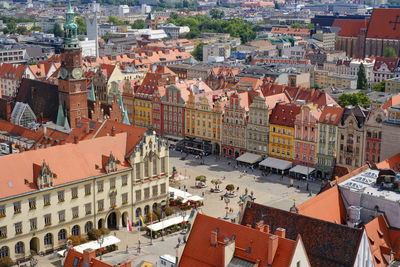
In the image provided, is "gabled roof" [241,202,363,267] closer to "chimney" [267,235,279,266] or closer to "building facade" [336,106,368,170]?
"chimney" [267,235,279,266]

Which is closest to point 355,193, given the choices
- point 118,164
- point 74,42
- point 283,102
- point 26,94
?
point 118,164

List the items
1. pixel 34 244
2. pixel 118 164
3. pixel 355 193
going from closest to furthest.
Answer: pixel 355 193 → pixel 34 244 → pixel 118 164

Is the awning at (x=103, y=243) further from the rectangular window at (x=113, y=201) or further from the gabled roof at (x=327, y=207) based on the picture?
the gabled roof at (x=327, y=207)

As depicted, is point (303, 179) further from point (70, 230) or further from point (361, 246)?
point (361, 246)

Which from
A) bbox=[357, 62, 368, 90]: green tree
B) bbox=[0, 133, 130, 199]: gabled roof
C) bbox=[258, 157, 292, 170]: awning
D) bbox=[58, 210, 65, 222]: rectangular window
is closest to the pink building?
bbox=[258, 157, 292, 170]: awning

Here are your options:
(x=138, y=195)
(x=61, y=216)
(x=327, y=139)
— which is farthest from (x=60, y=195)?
(x=327, y=139)

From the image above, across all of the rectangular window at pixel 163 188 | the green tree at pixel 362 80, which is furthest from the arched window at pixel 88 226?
the green tree at pixel 362 80
